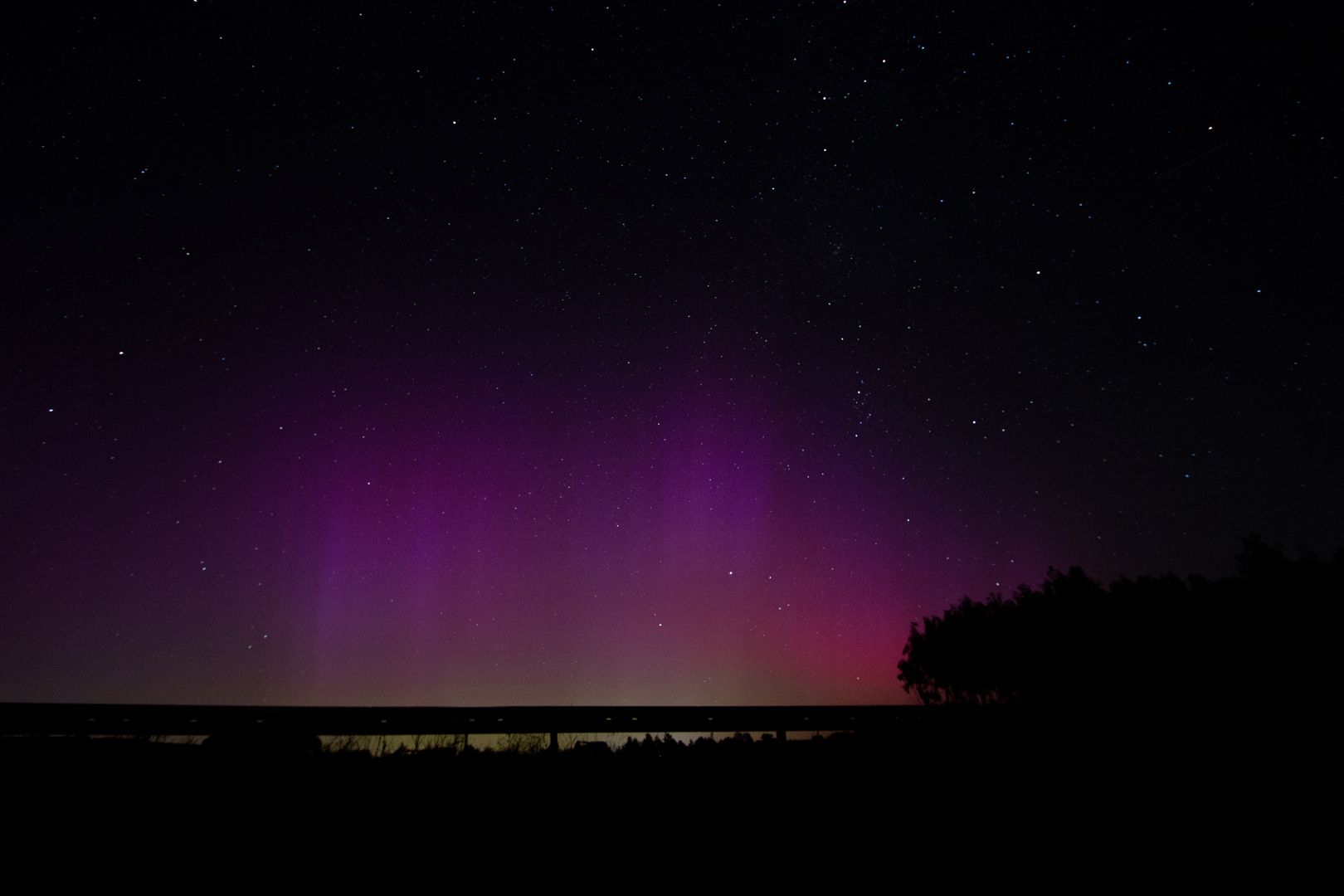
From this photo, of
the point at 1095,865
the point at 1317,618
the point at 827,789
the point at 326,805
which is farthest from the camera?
the point at 1317,618

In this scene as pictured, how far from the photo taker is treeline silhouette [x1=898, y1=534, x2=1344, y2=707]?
28.7 m

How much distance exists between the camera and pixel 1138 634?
3384 cm

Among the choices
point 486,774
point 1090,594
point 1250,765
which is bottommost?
point 1250,765

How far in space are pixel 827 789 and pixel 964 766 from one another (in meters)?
2.73

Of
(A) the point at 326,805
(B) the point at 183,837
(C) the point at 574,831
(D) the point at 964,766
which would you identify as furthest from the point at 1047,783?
(B) the point at 183,837

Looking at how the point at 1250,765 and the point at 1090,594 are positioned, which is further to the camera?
the point at 1090,594

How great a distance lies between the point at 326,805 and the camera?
4.28 metres

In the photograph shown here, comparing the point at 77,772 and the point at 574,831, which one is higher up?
the point at 77,772

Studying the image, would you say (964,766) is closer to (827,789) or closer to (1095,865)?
(827,789)

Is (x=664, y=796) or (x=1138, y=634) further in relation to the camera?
(x=1138, y=634)

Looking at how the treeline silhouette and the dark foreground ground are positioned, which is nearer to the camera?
the dark foreground ground

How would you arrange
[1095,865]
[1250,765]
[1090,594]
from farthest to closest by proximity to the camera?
[1090,594] < [1250,765] < [1095,865]

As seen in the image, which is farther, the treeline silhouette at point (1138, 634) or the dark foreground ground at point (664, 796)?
the treeline silhouette at point (1138, 634)

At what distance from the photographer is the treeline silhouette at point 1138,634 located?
28.7m
